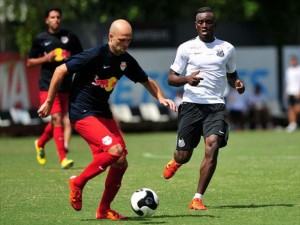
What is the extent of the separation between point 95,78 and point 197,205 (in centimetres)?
189

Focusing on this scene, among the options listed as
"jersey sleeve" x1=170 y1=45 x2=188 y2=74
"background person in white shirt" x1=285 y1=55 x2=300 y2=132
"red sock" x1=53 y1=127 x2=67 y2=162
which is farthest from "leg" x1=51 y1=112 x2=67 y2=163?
"background person in white shirt" x1=285 y1=55 x2=300 y2=132

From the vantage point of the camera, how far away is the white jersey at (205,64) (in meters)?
12.3

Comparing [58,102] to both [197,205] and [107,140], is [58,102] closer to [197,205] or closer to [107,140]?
[197,205]

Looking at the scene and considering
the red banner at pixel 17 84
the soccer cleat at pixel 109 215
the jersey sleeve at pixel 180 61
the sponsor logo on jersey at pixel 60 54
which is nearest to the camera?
the soccer cleat at pixel 109 215

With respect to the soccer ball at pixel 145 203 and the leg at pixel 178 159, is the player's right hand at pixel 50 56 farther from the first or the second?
the soccer ball at pixel 145 203

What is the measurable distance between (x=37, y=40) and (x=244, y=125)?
17140mm

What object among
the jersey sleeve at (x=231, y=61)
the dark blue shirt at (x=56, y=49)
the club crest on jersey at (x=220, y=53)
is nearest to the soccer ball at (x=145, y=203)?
the club crest on jersey at (x=220, y=53)

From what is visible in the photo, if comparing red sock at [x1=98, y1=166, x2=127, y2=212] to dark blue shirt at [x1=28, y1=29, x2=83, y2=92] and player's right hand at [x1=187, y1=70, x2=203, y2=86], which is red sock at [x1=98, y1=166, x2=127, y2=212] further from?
dark blue shirt at [x1=28, y1=29, x2=83, y2=92]

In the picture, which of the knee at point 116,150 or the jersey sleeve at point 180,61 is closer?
the knee at point 116,150

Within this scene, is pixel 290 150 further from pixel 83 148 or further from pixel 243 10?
pixel 243 10

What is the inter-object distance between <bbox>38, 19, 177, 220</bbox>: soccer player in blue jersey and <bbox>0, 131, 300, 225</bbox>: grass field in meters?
0.41

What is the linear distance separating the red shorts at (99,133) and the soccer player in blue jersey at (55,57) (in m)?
5.76

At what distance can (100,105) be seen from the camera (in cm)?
1132

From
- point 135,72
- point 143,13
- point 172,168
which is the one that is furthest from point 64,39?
point 143,13
